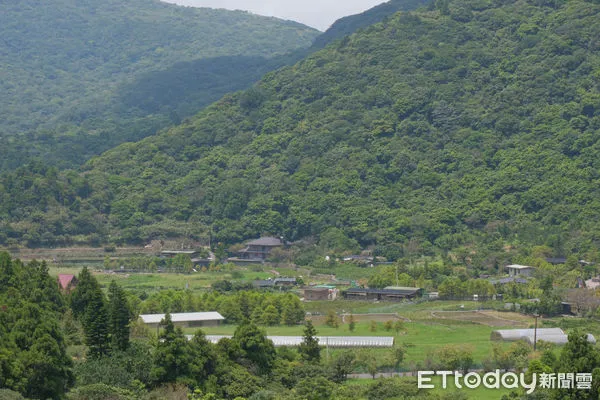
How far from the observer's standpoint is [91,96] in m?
169

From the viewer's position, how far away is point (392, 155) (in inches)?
3563

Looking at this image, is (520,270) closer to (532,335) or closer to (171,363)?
(532,335)

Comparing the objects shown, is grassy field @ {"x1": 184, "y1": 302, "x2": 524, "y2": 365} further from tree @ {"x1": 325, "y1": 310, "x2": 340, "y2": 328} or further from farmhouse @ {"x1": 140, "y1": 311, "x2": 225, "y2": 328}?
farmhouse @ {"x1": 140, "y1": 311, "x2": 225, "y2": 328}

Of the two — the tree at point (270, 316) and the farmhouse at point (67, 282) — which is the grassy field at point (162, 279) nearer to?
the farmhouse at point (67, 282)

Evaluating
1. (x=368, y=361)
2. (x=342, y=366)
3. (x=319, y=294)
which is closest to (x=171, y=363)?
(x=342, y=366)

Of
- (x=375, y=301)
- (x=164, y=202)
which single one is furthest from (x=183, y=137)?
(x=375, y=301)

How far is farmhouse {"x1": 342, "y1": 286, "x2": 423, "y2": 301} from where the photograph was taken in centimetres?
6006

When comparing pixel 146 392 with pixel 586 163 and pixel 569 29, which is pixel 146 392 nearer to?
pixel 586 163

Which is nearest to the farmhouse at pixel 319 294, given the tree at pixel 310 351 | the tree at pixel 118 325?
the tree at pixel 310 351

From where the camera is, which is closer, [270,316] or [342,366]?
[342,366]

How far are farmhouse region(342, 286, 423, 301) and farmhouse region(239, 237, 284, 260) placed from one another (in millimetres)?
17627

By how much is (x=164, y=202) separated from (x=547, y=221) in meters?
32.4

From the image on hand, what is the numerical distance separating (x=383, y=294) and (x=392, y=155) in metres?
31.8

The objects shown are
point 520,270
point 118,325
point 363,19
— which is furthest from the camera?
point 363,19
